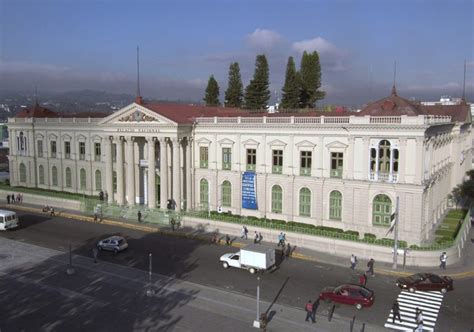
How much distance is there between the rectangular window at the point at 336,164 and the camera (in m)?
43.1

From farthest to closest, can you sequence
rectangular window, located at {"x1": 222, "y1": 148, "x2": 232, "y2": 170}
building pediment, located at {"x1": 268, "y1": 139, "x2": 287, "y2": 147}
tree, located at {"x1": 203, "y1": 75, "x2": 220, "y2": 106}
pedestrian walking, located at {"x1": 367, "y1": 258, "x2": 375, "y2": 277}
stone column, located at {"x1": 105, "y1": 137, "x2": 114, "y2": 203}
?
tree, located at {"x1": 203, "y1": 75, "x2": 220, "y2": 106} < stone column, located at {"x1": 105, "y1": 137, "x2": 114, "y2": 203} < rectangular window, located at {"x1": 222, "y1": 148, "x2": 232, "y2": 170} < building pediment, located at {"x1": 268, "y1": 139, "x2": 287, "y2": 147} < pedestrian walking, located at {"x1": 367, "y1": 258, "x2": 375, "y2": 277}

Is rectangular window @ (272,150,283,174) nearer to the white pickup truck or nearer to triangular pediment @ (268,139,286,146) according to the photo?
triangular pediment @ (268,139,286,146)

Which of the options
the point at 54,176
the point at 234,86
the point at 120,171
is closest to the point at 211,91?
the point at 234,86

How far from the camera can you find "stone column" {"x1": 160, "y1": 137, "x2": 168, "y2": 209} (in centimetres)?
5093

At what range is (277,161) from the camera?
46875 millimetres

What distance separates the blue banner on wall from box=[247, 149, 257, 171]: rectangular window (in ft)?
2.29

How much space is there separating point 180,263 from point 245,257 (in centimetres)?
583

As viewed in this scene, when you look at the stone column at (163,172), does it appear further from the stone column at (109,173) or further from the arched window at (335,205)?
the arched window at (335,205)

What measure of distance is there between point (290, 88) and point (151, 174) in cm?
3527

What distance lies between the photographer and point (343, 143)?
42.6m

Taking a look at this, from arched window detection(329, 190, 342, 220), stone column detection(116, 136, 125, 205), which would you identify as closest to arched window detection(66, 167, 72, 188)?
stone column detection(116, 136, 125, 205)

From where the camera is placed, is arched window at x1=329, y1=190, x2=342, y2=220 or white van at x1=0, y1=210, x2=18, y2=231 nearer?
arched window at x1=329, y1=190, x2=342, y2=220

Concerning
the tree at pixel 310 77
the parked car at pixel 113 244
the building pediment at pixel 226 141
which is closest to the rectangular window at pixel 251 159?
the building pediment at pixel 226 141

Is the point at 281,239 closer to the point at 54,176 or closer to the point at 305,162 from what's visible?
the point at 305,162
